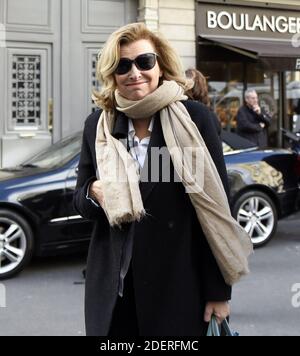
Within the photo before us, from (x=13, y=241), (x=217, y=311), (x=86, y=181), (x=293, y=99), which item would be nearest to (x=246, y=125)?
(x=293, y=99)

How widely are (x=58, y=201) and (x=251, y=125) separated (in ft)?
14.8

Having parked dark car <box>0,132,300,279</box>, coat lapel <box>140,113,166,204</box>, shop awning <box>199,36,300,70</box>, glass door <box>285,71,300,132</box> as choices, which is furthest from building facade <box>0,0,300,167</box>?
coat lapel <box>140,113,166,204</box>

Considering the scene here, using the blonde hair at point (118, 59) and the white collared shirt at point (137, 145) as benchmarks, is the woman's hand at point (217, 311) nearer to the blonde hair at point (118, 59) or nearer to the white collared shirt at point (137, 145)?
the white collared shirt at point (137, 145)

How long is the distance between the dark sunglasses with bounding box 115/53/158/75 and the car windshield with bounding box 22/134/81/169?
4155 millimetres

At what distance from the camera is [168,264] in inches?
86.0

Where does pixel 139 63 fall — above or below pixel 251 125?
below

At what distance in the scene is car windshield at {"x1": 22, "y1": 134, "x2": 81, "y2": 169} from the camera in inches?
253

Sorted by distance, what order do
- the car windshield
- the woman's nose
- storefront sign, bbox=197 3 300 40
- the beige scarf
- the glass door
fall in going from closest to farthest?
the beige scarf, the woman's nose, the car windshield, storefront sign, bbox=197 3 300 40, the glass door

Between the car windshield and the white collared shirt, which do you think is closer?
the white collared shirt

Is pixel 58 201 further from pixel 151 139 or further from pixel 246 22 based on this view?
pixel 246 22

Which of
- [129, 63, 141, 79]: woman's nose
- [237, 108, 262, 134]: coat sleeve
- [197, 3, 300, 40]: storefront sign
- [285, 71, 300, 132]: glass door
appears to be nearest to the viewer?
[129, 63, 141, 79]: woman's nose

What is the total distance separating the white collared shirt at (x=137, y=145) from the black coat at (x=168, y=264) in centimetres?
5

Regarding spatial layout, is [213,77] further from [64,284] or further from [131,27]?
[131,27]

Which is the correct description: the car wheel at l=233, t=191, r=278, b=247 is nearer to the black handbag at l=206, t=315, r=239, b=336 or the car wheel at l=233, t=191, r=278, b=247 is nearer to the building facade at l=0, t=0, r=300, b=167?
the black handbag at l=206, t=315, r=239, b=336
